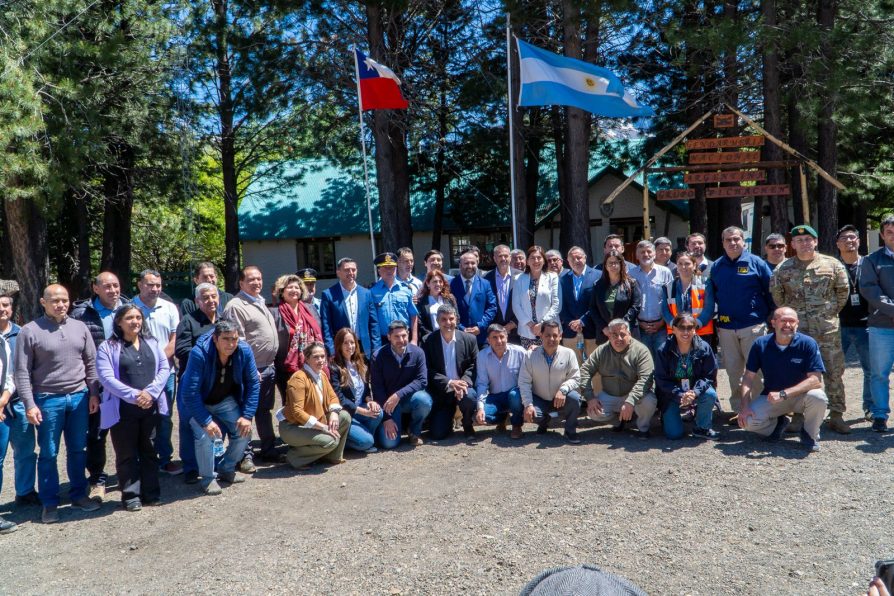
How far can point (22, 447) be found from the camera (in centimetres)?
541

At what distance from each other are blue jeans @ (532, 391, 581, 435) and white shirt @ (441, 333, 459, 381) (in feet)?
2.82

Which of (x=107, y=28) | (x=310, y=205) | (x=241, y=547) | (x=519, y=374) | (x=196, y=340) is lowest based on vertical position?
(x=241, y=547)

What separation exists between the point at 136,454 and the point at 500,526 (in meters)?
2.96

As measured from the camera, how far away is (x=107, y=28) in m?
14.5

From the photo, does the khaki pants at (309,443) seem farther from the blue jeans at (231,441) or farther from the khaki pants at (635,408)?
the khaki pants at (635,408)

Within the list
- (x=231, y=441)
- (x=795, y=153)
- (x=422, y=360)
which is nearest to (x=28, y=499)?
(x=231, y=441)

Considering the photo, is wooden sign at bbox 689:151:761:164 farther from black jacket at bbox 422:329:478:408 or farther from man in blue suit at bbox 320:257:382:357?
man in blue suit at bbox 320:257:382:357

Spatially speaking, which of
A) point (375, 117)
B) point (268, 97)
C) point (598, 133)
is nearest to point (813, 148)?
point (598, 133)

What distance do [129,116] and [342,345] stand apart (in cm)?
1110

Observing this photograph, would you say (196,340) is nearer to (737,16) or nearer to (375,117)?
(375,117)

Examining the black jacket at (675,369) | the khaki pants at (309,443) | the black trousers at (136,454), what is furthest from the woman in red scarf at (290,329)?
the black jacket at (675,369)

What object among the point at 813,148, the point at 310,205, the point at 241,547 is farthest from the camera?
the point at 310,205

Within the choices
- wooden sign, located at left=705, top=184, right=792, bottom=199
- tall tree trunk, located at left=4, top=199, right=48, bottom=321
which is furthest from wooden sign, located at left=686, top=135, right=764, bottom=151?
tall tree trunk, located at left=4, top=199, right=48, bottom=321

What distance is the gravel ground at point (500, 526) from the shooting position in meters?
4.03
